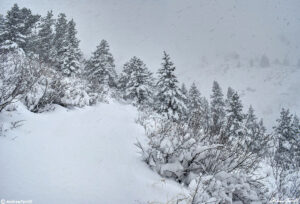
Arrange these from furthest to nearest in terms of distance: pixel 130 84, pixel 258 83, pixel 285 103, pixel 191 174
→ pixel 258 83, pixel 285 103, pixel 130 84, pixel 191 174

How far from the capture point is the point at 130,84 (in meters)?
23.0

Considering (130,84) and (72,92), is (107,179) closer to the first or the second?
(72,92)

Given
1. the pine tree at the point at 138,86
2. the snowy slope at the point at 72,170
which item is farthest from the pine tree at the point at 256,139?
the pine tree at the point at 138,86

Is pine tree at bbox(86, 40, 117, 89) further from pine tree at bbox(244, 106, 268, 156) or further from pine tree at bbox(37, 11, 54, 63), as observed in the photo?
pine tree at bbox(244, 106, 268, 156)

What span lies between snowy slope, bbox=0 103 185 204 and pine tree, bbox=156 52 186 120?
1375cm

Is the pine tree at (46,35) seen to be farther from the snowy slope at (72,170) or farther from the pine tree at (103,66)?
the snowy slope at (72,170)

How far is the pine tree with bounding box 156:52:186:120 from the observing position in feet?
53.7

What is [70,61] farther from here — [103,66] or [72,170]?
[72,170]

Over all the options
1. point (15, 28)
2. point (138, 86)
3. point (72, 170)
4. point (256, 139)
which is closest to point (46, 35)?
Result: point (15, 28)

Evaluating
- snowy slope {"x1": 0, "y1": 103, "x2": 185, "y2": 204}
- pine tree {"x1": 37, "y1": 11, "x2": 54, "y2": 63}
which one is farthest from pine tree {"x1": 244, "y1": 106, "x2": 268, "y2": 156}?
pine tree {"x1": 37, "y1": 11, "x2": 54, "y2": 63}

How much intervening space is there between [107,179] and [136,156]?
2.48 ft

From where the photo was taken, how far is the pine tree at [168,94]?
644 inches

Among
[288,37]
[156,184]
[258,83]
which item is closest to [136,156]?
[156,184]

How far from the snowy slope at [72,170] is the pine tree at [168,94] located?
1375 centimetres
